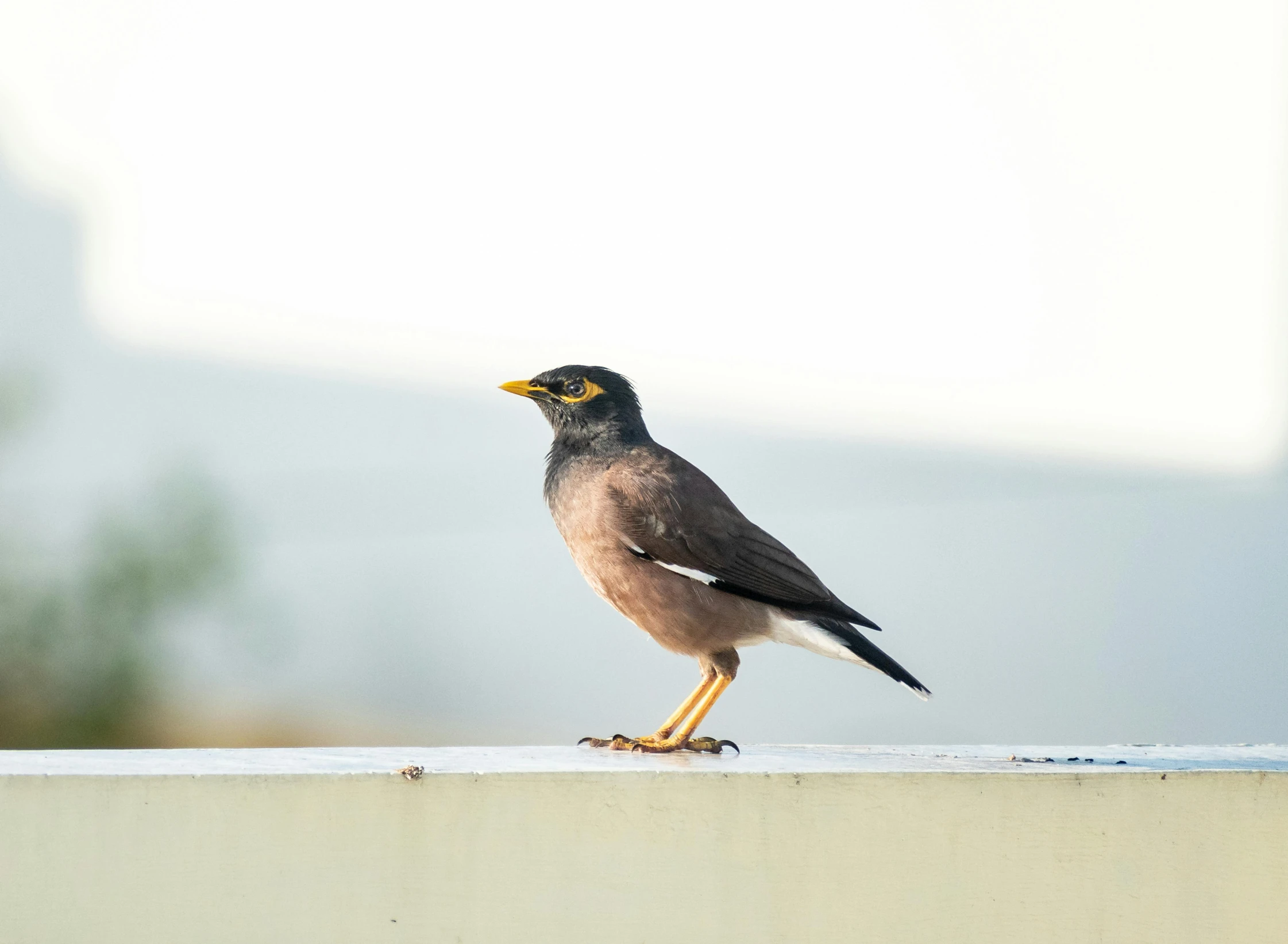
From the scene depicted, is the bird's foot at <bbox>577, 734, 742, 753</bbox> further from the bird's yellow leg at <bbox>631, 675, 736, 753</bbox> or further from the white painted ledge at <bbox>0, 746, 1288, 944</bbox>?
the white painted ledge at <bbox>0, 746, 1288, 944</bbox>

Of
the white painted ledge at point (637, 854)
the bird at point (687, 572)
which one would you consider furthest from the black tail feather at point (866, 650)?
the white painted ledge at point (637, 854)

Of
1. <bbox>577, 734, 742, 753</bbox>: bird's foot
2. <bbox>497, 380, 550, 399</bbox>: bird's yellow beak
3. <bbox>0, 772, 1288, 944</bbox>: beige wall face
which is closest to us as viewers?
<bbox>0, 772, 1288, 944</bbox>: beige wall face

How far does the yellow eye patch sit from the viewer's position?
2.85m

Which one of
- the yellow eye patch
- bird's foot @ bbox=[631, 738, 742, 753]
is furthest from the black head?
bird's foot @ bbox=[631, 738, 742, 753]

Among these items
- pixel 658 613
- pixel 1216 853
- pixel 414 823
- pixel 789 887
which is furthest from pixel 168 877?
pixel 1216 853

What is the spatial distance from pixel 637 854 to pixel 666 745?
600 mm

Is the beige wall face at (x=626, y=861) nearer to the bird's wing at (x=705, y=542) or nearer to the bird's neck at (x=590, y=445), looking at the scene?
the bird's wing at (x=705, y=542)

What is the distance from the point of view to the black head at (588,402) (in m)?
2.84

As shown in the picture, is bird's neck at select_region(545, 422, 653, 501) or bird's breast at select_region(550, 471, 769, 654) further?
bird's neck at select_region(545, 422, 653, 501)

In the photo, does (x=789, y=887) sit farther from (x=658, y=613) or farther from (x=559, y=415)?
(x=559, y=415)

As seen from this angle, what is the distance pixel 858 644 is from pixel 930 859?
0.72 m

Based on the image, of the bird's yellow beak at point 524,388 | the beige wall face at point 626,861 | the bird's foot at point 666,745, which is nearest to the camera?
the beige wall face at point 626,861

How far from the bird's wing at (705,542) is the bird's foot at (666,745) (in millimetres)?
310

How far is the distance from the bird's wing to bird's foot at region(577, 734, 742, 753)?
1.02 ft
